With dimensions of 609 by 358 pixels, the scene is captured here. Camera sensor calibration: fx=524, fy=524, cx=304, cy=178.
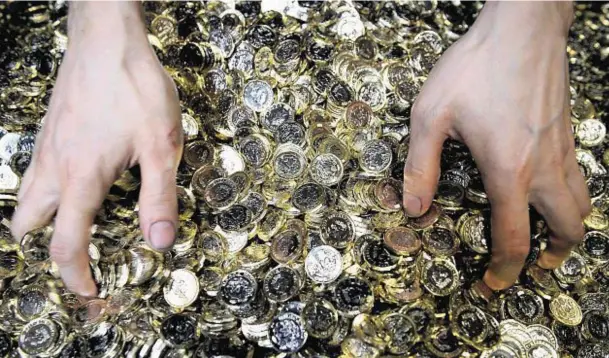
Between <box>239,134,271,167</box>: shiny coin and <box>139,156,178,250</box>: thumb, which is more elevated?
<box>139,156,178,250</box>: thumb

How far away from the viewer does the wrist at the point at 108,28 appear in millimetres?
1546

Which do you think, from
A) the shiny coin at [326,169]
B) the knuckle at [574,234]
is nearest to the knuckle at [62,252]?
the shiny coin at [326,169]

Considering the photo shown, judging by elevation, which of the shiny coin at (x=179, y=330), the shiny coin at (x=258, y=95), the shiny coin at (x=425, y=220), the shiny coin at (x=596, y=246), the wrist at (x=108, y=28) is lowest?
the shiny coin at (x=179, y=330)

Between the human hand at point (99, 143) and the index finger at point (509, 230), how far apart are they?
2.97 ft

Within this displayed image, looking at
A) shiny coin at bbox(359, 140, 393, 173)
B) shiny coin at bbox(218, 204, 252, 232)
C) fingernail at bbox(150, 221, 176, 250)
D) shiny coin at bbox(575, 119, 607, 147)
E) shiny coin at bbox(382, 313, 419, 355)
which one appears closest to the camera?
fingernail at bbox(150, 221, 176, 250)

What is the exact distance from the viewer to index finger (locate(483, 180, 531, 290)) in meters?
1.45

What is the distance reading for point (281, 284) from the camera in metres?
1.59

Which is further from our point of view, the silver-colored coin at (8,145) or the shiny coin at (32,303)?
the silver-colored coin at (8,145)

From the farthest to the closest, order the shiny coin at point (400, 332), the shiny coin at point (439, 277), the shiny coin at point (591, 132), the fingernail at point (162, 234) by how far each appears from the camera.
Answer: the shiny coin at point (591, 132) → the shiny coin at point (439, 277) → the shiny coin at point (400, 332) → the fingernail at point (162, 234)

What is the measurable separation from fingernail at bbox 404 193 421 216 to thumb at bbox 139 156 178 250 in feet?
2.25

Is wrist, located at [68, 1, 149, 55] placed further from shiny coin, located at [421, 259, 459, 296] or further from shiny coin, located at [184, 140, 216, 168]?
shiny coin, located at [421, 259, 459, 296]

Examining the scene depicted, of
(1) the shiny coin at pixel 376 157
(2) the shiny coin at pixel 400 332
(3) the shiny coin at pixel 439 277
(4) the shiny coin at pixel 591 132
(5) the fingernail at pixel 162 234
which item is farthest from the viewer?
(4) the shiny coin at pixel 591 132

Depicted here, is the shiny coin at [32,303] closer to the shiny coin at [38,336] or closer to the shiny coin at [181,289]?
the shiny coin at [38,336]

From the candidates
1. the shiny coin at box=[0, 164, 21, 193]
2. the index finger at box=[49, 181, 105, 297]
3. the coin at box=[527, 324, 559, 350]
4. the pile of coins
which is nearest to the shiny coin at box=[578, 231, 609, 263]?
the pile of coins
